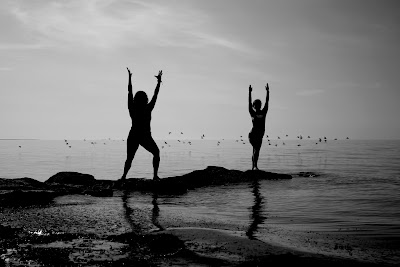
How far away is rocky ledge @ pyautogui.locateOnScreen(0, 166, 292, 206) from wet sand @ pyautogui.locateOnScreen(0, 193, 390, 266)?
1404 millimetres

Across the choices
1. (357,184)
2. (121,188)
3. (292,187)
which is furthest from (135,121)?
(357,184)

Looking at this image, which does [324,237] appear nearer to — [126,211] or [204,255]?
[204,255]

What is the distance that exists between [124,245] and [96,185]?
6896 mm

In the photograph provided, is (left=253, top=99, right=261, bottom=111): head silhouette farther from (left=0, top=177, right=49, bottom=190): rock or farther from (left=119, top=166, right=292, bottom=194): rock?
(left=0, top=177, right=49, bottom=190): rock

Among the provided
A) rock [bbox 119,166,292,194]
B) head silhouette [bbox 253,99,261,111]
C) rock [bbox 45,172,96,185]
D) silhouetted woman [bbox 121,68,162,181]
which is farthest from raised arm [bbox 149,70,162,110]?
head silhouette [bbox 253,99,261,111]

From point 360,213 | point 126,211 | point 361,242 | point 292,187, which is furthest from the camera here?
point 292,187

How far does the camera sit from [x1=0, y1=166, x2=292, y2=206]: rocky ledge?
7.27m

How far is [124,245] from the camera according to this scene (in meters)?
3.99

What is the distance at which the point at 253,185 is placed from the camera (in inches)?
454

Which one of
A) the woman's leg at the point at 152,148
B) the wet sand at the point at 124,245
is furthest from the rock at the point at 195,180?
the wet sand at the point at 124,245

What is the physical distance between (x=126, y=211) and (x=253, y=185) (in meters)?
6.12

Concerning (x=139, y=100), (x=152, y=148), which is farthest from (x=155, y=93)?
(x=152, y=148)

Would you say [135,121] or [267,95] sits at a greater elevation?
[267,95]

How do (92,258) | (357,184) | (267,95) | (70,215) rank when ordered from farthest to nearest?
1. (267,95)
2. (357,184)
3. (70,215)
4. (92,258)
